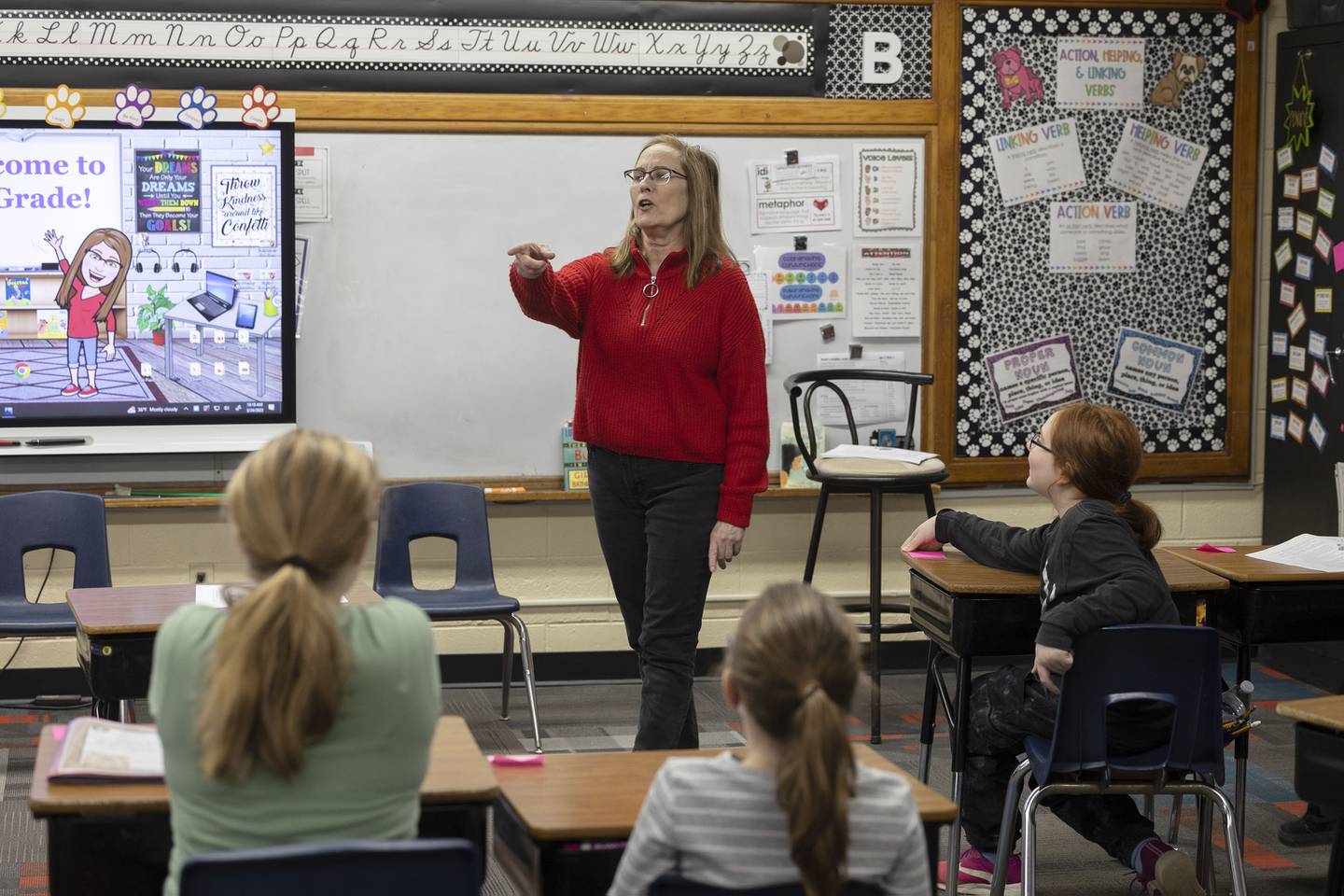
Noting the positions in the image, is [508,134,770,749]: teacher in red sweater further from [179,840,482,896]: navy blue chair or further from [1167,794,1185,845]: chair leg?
[179,840,482,896]: navy blue chair

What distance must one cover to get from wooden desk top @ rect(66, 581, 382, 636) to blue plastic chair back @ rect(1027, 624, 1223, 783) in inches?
52.8

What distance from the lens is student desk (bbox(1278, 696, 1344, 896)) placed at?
7.41 feet

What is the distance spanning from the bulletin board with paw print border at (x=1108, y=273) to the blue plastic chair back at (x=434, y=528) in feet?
5.48

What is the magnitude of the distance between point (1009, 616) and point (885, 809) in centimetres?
151

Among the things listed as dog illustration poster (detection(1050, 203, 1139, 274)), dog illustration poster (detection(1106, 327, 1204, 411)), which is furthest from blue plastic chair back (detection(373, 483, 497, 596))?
dog illustration poster (detection(1106, 327, 1204, 411))

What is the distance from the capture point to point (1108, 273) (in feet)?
17.7

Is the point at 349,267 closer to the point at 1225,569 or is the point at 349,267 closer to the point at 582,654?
the point at 582,654

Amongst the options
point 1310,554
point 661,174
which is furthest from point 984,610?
point 661,174

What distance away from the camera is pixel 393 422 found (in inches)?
197

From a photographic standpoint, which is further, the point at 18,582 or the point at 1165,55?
the point at 1165,55

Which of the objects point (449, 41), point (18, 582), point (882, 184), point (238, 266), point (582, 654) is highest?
point (449, 41)

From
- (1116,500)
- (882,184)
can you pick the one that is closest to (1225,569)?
(1116,500)

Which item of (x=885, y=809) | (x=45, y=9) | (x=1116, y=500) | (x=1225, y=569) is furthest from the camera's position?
(x=45, y=9)

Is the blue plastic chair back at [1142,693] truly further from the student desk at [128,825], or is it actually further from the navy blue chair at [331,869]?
the navy blue chair at [331,869]
